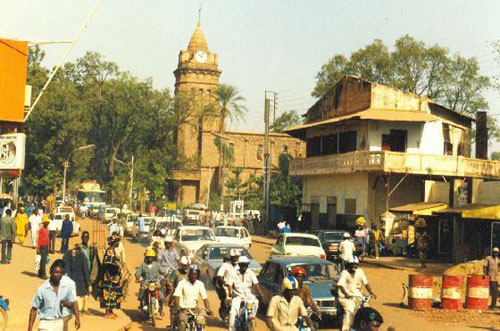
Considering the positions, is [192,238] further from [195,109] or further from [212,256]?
[195,109]

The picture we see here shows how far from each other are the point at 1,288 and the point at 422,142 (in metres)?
31.8

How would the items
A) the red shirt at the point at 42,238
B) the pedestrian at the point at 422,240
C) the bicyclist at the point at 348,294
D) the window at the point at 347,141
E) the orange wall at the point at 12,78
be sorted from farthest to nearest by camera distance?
the window at the point at 347,141 → the pedestrian at the point at 422,240 → the red shirt at the point at 42,238 → the orange wall at the point at 12,78 → the bicyclist at the point at 348,294

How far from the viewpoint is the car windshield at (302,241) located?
86.7ft

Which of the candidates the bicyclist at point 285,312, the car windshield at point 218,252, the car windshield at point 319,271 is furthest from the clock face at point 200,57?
the bicyclist at point 285,312

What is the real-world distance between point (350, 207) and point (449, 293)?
89.9 feet

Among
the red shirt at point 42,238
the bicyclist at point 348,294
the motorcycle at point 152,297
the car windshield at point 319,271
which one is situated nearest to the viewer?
the bicyclist at point 348,294

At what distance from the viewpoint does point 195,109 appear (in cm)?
8925

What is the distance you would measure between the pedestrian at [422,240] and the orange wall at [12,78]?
1695cm

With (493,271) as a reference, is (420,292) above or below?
below

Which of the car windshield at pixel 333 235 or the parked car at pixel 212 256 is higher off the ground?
the car windshield at pixel 333 235

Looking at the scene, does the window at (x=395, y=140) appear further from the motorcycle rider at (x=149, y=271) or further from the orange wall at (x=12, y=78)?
the motorcycle rider at (x=149, y=271)

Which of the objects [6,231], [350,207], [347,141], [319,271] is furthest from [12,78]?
[347,141]

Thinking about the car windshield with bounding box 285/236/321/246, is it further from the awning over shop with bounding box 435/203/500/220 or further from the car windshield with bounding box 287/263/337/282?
the car windshield with bounding box 287/263/337/282

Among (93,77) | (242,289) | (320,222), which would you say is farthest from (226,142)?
(242,289)
